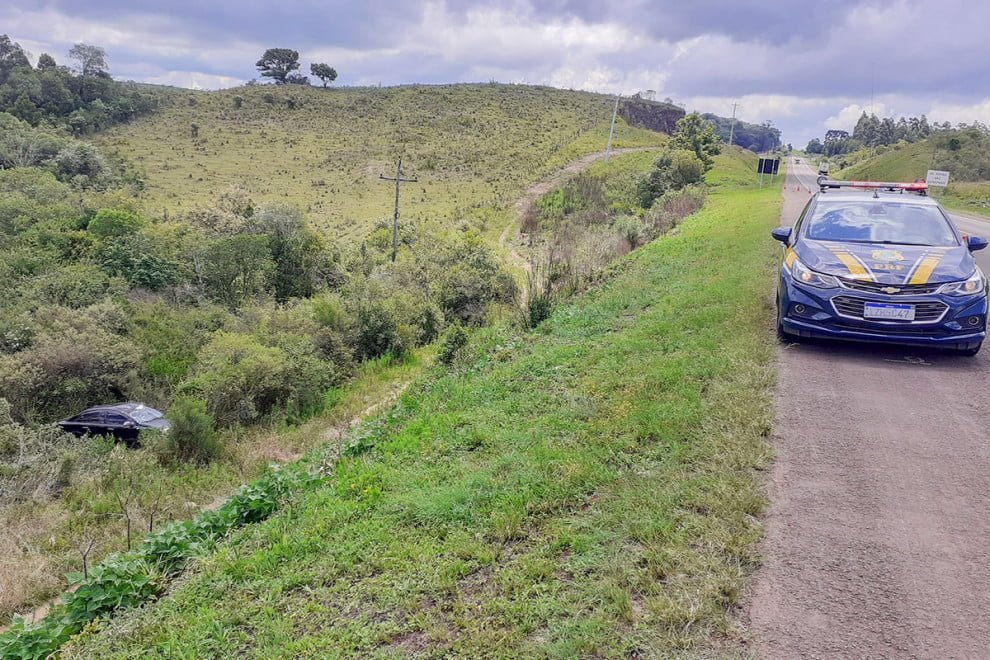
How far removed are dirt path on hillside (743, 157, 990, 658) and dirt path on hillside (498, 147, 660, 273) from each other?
22913 mm

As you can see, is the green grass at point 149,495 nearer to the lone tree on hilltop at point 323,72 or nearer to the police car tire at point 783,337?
the police car tire at point 783,337

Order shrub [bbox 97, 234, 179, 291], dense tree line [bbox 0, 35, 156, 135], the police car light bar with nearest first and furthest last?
the police car light bar
shrub [bbox 97, 234, 179, 291]
dense tree line [bbox 0, 35, 156, 135]

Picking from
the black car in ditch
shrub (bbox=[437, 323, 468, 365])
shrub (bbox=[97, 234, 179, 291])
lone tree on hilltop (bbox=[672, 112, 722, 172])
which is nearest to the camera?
shrub (bbox=[437, 323, 468, 365])

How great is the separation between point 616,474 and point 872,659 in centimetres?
184

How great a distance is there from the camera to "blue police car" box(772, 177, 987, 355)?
575 centimetres

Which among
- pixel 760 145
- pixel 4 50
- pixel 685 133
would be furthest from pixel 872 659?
pixel 760 145

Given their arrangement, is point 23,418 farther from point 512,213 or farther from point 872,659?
point 512,213

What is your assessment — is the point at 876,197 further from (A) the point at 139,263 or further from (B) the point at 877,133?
(B) the point at 877,133

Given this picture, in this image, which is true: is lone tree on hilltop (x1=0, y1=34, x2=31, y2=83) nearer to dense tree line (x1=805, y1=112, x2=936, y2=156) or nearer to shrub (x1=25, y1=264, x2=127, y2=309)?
shrub (x1=25, y1=264, x2=127, y2=309)

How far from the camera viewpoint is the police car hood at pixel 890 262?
581cm

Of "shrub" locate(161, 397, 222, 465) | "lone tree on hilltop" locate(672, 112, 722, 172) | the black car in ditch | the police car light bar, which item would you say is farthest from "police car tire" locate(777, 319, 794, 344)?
"lone tree on hilltop" locate(672, 112, 722, 172)

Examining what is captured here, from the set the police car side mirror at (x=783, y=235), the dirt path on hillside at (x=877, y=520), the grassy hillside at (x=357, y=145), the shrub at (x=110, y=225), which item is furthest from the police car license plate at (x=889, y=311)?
the grassy hillside at (x=357, y=145)

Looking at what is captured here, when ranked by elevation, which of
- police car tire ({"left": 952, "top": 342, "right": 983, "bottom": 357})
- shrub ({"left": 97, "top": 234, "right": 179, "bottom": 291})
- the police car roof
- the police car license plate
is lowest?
shrub ({"left": 97, "top": 234, "right": 179, "bottom": 291})

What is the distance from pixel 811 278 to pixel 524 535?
434 centimetres
